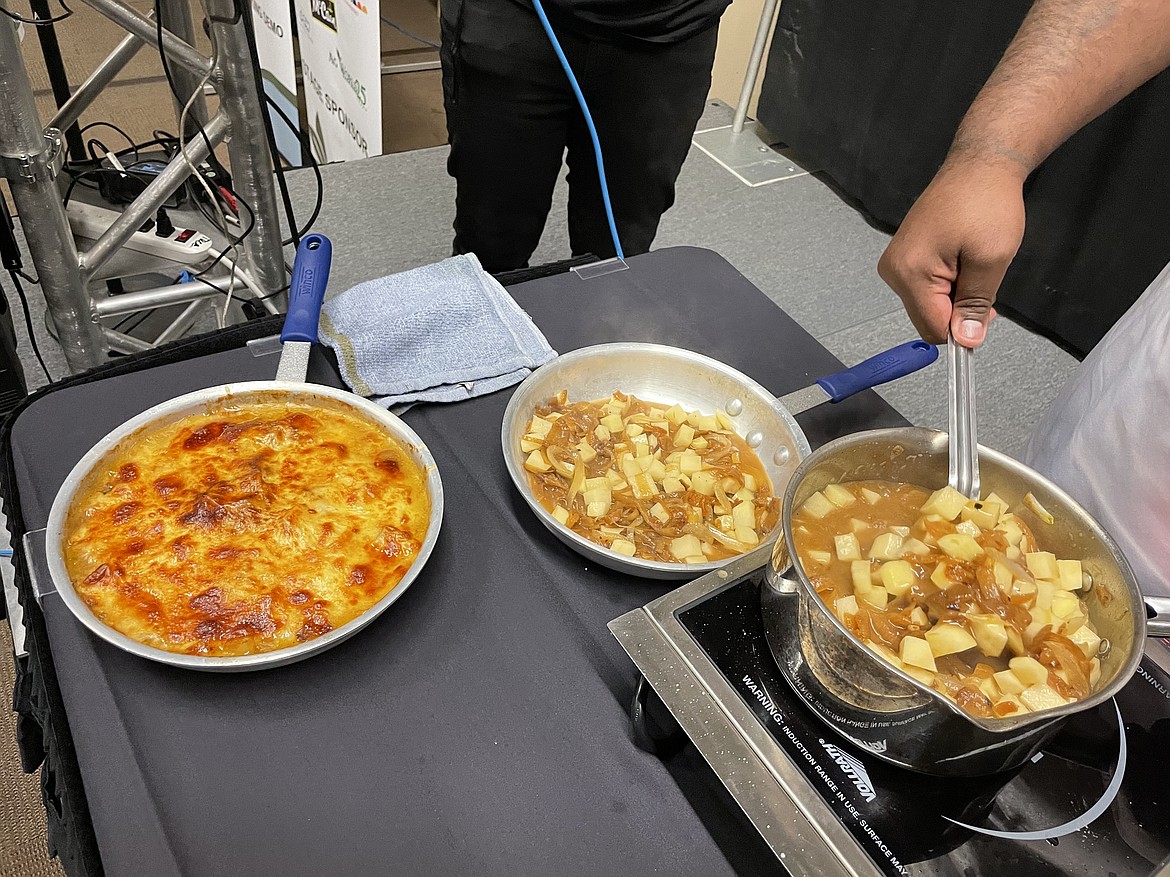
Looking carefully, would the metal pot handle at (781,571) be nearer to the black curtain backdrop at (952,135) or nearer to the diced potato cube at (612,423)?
the diced potato cube at (612,423)

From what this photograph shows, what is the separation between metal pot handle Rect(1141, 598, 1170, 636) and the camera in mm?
593

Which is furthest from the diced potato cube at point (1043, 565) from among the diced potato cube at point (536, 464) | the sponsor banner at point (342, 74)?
the sponsor banner at point (342, 74)

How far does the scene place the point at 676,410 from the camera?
0.97 metres

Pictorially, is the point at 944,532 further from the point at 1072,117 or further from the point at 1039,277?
the point at 1039,277

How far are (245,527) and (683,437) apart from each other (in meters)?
0.47

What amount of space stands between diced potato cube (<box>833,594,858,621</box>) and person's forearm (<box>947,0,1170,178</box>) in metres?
0.54

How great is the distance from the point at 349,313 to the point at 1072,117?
87 centimetres

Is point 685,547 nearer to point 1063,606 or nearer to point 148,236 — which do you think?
point 1063,606

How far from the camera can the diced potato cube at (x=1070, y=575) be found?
63 centimetres

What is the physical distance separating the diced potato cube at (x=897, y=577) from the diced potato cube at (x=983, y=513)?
81 mm

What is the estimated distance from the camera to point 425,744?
0.67m

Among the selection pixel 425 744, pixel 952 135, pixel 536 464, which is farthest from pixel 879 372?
pixel 952 135

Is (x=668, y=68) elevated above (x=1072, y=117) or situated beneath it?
situated beneath

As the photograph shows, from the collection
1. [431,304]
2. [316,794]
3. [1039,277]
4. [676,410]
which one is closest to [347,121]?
[431,304]
